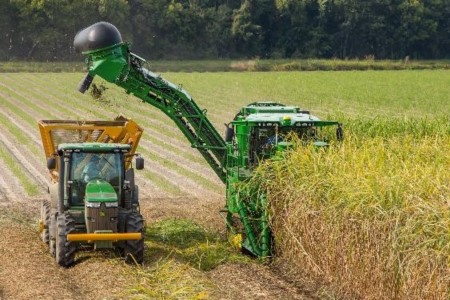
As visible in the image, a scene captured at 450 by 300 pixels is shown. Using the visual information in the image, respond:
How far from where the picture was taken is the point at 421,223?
398 inches

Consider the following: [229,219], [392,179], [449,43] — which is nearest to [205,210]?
[229,219]

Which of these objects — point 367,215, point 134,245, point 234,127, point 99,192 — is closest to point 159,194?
point 234,127

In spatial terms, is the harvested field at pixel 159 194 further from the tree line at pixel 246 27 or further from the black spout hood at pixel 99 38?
the tree line at pixel 246 27

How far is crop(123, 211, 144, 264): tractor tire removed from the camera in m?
13.7

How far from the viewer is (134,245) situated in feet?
45.0

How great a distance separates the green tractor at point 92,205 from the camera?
13.7 m

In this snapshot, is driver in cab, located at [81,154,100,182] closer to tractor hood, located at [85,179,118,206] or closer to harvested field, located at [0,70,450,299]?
tractor hood, located at [85,179,118,206]

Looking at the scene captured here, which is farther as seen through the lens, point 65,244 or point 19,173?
point 19,173

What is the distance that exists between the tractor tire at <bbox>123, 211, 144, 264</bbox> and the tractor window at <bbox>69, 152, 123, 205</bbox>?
0.87 m

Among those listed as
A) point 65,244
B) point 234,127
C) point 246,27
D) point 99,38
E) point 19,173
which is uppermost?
point 99,38

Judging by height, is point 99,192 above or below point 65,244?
above

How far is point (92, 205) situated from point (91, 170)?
989 millimetres

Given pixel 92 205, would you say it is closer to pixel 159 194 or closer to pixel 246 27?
pixel 159 194

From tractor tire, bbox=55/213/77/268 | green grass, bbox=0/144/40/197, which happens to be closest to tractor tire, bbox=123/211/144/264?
tractor tire, bbox=55/213/77/268
